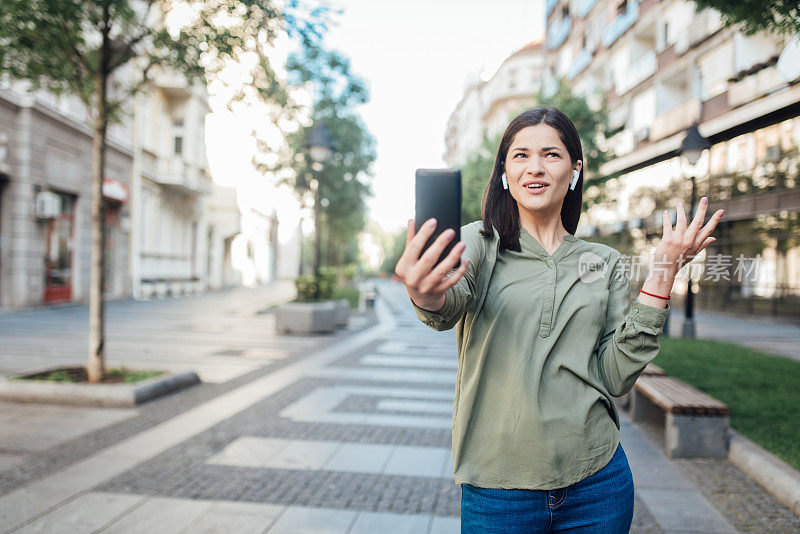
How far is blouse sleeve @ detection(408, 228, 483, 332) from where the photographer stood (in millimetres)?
1191

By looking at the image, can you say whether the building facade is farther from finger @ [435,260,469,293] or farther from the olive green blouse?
finger @ [435,260,469,293]

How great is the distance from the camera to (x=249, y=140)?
24812 millimetres

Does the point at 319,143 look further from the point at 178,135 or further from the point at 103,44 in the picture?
the point at 178,135

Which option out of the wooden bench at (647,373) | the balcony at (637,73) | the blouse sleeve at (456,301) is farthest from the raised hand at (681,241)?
the balcony at (637,73)

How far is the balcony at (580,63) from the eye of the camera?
27594 mm

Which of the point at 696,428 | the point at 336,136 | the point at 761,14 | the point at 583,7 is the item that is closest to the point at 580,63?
the point at 583,7

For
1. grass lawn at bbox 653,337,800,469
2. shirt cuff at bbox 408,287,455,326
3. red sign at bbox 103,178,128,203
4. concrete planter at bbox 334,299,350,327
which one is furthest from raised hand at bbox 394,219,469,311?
red sign at bbox 103,178,128,203

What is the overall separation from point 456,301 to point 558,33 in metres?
34.7

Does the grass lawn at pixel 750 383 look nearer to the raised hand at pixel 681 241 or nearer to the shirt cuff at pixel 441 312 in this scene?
the raised hand at pixel 681 241

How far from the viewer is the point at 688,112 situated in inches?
767

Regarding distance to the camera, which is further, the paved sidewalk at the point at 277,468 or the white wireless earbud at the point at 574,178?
the paved sidewalk at the point at 277,468

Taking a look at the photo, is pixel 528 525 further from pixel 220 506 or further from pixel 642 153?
pixel 642 153

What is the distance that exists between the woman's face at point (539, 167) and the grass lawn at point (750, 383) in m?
3.83

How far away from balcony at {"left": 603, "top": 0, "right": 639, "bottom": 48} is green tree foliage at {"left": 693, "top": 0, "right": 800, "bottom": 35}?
20.7 metres
